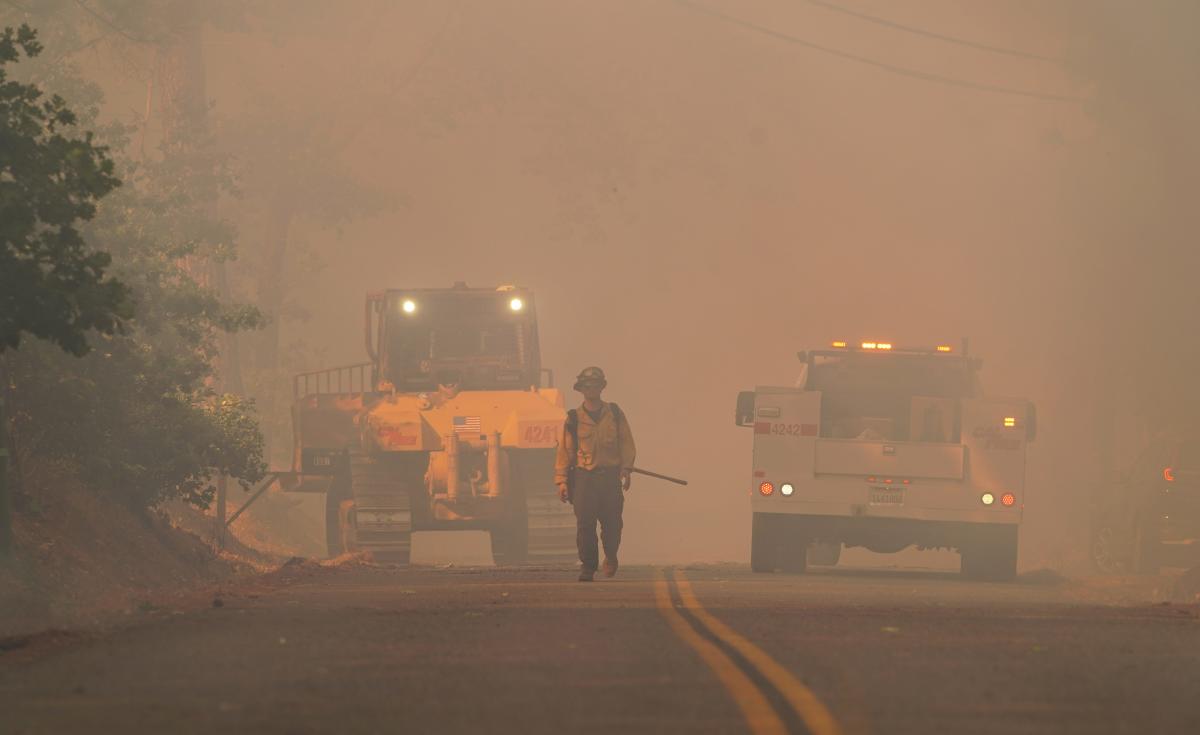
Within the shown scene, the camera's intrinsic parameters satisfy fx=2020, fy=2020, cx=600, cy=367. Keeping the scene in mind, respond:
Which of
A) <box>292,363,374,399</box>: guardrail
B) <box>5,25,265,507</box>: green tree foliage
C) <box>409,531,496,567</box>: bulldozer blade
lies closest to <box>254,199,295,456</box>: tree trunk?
<box>292,363,374,399</box>: guardrail

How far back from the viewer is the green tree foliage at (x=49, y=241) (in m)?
14.6

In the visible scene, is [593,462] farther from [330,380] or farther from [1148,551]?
[330,380]

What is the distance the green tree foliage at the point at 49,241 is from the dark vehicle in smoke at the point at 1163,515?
1722 cm

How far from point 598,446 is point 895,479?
16.0ft

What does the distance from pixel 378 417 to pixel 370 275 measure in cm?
5590

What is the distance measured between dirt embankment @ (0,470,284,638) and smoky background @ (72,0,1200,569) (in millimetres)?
15901

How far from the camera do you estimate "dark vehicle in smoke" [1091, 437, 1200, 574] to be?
27797 mm

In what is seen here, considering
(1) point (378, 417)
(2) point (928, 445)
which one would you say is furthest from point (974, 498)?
(1) point (378, 417)

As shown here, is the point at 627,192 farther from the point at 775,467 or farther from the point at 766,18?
the point at 775,467

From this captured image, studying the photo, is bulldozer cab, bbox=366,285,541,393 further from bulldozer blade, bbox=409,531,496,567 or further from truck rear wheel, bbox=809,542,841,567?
bulldozer blade, bbox=409,531,496,567

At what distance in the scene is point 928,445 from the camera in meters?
22.6

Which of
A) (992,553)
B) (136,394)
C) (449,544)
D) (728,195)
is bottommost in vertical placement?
(449,544)

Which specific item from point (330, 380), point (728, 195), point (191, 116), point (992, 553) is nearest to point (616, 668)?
point (992, 553)

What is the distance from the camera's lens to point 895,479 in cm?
2262
